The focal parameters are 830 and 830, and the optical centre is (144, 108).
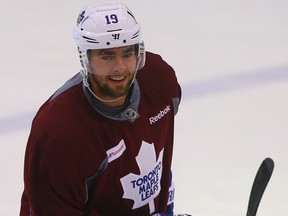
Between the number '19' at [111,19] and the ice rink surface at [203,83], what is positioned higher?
the number '19' at [111,19]

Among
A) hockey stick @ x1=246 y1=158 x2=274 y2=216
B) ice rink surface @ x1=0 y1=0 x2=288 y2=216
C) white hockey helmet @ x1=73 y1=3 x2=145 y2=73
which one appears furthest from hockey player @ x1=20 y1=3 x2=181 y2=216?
ice rink surface @ x1=0 y1=0 x2=288 y2=216

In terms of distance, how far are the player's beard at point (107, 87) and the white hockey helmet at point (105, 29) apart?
0.04 meters

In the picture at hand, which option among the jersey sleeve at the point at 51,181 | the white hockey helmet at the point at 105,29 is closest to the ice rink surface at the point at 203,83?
the jersey sleeve at the point at 51,181

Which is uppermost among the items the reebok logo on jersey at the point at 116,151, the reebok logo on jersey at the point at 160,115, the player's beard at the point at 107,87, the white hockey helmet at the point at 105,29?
the white hockey helmet at the point at 105,29

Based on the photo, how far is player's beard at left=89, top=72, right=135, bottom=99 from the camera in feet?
5.89

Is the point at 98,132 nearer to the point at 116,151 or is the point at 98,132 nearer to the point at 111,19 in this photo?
the point at 116,151

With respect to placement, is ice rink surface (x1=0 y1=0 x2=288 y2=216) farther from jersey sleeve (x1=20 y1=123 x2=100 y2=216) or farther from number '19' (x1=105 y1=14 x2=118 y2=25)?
number '19' (x1=105 y1=14 x2=118 y2=25)

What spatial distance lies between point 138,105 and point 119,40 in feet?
0.67

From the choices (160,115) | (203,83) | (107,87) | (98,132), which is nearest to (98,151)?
(98,132)

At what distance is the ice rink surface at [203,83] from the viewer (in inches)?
110

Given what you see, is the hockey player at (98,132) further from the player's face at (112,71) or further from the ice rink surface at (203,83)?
the ice rink surface at (203,83)

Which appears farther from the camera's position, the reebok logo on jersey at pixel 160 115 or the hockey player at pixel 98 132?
the reebok logo on jersey at pixel 160 115

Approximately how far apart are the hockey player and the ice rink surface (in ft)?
2.51

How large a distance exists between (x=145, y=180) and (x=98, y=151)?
0.20m
